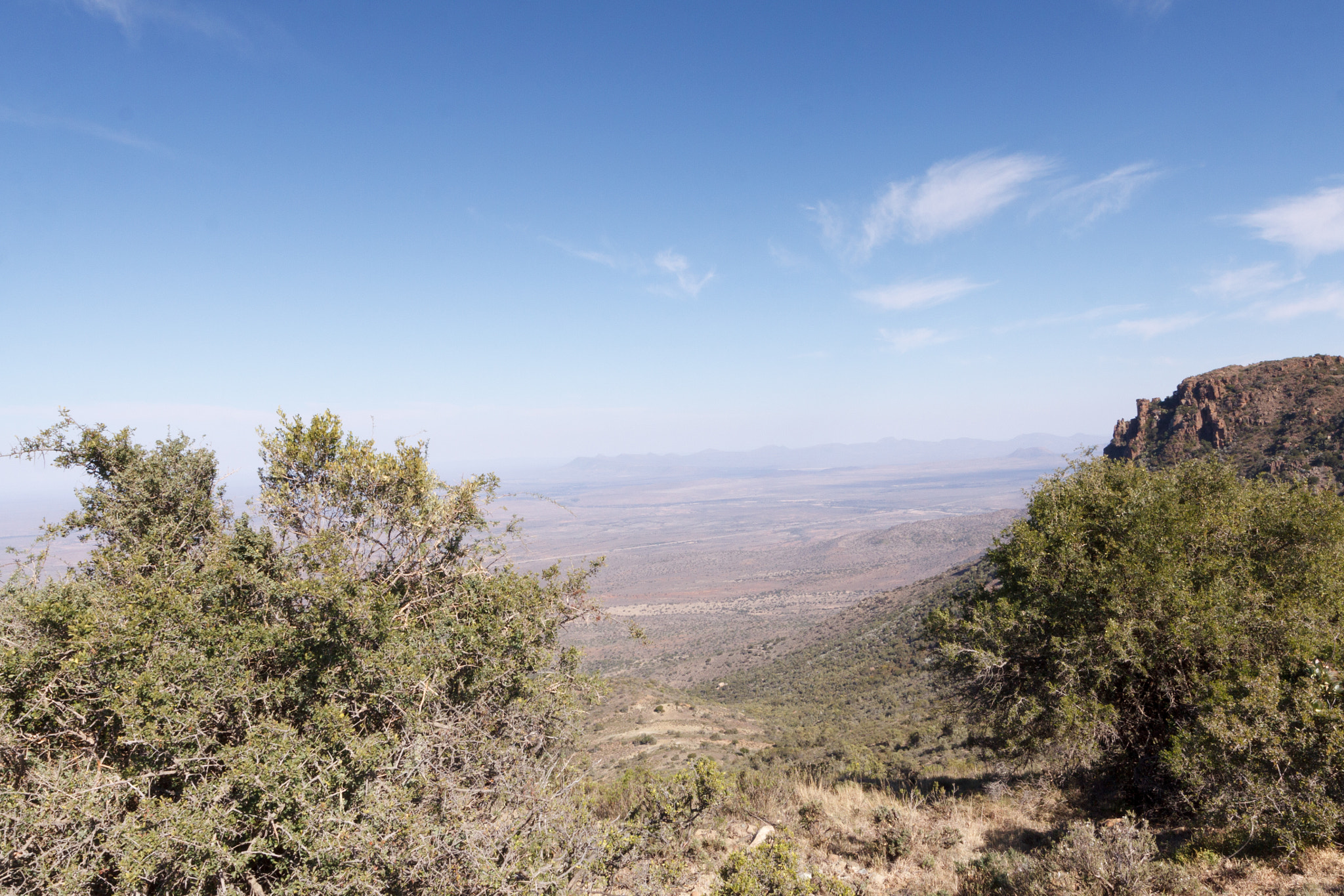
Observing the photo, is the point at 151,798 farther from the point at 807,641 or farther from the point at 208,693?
the point at 807,641

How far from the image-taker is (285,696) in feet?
22.9

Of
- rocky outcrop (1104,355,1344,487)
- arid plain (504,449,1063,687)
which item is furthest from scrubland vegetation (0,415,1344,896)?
rocky outcrop (1104,355,1344,487)

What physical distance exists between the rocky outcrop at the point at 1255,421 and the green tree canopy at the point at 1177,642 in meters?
32.1

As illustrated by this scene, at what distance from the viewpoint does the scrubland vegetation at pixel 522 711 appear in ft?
19.0

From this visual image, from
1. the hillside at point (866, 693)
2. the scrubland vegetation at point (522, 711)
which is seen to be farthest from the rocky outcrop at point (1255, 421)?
the scrubland vegetation at point (522, 711)

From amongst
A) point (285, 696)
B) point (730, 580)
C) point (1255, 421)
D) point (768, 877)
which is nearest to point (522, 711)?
point (285, 696)

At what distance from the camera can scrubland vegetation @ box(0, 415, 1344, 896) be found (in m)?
5.80

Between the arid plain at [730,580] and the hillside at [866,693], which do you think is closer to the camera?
the hillside at [866,693]

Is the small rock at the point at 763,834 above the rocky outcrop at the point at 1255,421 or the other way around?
the other way around

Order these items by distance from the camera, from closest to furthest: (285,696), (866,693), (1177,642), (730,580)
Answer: (285,696)
(1177,642)
(866,693)
(730,580)

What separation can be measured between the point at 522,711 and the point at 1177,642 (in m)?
10.2

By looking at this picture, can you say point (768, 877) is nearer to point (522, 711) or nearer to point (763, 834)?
point (763, 834)

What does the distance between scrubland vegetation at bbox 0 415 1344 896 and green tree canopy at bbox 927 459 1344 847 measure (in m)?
0.06

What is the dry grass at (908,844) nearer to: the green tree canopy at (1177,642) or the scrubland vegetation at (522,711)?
the scrubland vegetation at (522,711)
